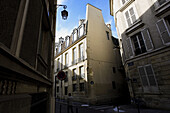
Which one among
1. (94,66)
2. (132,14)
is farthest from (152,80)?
(94,66)

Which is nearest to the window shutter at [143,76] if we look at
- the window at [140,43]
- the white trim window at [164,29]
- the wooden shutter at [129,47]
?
the window at [140,43]

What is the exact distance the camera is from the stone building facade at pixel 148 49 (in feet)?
22.2

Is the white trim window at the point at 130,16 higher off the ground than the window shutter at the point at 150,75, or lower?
higher

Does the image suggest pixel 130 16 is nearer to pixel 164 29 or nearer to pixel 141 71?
pixel 164 29

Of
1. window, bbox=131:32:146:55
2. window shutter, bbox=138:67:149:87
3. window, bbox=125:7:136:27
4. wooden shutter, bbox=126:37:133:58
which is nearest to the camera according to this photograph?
window shutter, bbox=138:67:149:87

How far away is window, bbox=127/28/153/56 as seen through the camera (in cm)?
792

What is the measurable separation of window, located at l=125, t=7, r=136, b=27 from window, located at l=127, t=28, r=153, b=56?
151 cm

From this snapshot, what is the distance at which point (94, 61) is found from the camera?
1390 centimetres

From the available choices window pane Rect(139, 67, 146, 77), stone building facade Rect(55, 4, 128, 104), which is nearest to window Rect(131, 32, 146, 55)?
window pane Rect(139, 67, 146, 77)

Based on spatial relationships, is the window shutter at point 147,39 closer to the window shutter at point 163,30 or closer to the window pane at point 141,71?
the window shutter at point 163,30

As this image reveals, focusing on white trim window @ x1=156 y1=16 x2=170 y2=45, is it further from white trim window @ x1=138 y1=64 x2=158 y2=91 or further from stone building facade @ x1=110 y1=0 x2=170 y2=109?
white trim window @ x1=138 y1=64 x2=158 y2=91

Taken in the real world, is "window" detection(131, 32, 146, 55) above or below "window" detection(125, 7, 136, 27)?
below

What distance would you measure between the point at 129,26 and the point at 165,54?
427 centimetres

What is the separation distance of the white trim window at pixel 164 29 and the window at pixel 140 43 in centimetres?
88
